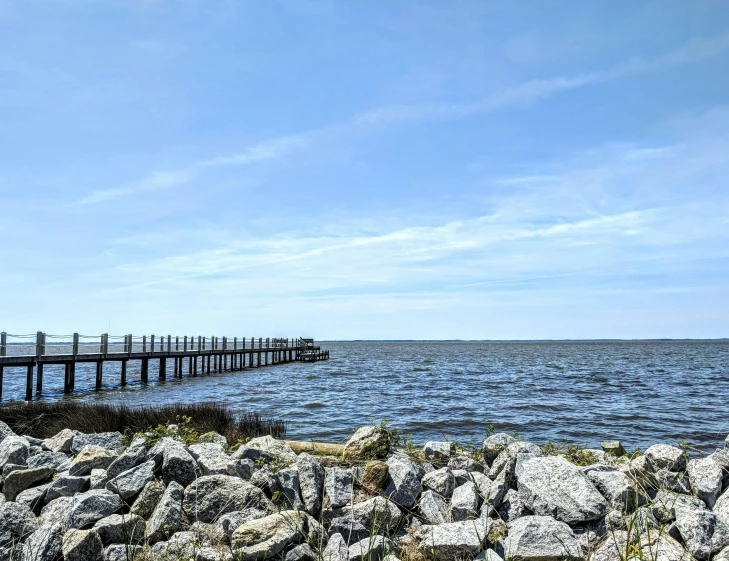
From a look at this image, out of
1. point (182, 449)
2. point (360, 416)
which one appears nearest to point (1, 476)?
point (182, 449)

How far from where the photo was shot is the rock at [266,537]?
4812 millimetres

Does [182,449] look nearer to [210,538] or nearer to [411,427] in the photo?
[210,538]

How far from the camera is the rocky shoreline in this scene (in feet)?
16.3

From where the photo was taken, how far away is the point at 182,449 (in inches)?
251

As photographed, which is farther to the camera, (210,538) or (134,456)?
(134,456)

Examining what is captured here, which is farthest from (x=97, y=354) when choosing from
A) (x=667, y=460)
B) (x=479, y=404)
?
(x=667, y=460)

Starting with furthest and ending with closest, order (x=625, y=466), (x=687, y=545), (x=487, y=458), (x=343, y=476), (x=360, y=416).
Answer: (x=360, y=416) → (x=487, y=458) → (x=625, y=466) → (x=343, y=476) → (x=687, y=545)

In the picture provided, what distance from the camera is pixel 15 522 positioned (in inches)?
222

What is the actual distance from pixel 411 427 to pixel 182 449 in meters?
9.74

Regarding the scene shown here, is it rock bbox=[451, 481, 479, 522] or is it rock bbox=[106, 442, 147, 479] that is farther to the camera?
rock bbox=[106, 442, 147, 479]

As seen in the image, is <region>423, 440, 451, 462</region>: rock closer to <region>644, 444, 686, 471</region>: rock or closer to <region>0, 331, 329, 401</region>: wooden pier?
<region>644, 444, 686, 471</region>: rock

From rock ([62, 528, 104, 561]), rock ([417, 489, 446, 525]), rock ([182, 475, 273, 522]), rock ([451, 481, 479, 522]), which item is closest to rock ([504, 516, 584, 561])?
rock ([451, 481, 479, 522])

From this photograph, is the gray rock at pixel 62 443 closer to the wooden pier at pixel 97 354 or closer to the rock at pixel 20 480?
the rock at pixel 20 480

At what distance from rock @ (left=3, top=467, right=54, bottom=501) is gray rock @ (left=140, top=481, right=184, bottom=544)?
6.29ft
